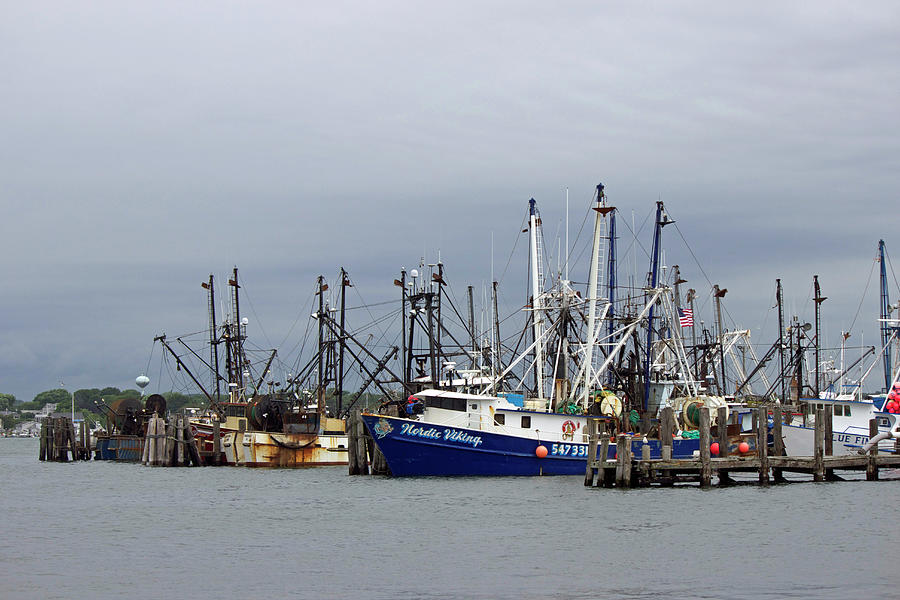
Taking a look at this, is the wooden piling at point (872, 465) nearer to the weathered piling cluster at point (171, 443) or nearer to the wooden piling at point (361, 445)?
the wooden piling at point (361, 445)

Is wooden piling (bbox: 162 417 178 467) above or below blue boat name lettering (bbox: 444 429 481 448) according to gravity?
below

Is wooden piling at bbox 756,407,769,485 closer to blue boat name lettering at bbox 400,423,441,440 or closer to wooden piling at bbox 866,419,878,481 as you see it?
wooden piling at bbox 866,419,878,481

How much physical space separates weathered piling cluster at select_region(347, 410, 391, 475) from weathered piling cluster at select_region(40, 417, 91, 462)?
44.4m

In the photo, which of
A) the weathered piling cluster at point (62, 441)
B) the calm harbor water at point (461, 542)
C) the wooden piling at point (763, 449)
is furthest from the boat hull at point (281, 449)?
the wooden piling at point (763, 449)

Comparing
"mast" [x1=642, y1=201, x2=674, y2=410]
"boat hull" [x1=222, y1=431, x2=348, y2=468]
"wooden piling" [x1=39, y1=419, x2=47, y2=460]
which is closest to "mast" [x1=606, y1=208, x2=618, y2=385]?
"mast" [x1=642, y1=201, x2=674, y2=410]

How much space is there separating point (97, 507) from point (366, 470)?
1790cm

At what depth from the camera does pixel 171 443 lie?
254 ft

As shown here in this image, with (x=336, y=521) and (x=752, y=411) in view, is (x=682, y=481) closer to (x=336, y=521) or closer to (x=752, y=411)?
(x=752, y=411)

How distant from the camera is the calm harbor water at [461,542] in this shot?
26547 millimetres

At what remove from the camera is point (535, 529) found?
3666cm

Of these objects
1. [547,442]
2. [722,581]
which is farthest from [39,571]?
[547,442]

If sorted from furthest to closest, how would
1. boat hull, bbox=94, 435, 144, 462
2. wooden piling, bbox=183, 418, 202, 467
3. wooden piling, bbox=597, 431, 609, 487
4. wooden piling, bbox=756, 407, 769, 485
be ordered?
1. boat hull, bbox=94, 435, 144, 462
2. wooden piling, bbox=183, 418, 202, 467
3. wooden piling, bbox=756, 407, 769, 485
4. wooden piling, bbox=597, 431, 609, 487

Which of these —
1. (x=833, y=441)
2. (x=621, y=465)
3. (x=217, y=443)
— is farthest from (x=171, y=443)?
(x=833, y=441)

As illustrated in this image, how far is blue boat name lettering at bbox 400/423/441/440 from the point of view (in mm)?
53438
